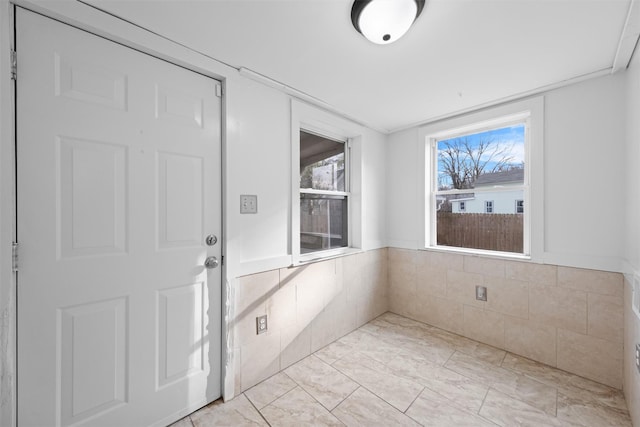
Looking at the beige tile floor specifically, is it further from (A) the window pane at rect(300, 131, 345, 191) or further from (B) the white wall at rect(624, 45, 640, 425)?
(A) the window pane at rect(300, 131, 345, 191)

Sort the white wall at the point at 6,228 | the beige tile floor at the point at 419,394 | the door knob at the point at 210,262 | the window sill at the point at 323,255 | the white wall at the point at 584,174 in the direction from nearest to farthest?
the white wall at the point at 6,228
the beige tile floor at the point at 419,394
the door knob at the point at 210,262
the white wall at the point at 584,174
the window sill at the point at 323,255

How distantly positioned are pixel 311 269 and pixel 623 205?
2.35m

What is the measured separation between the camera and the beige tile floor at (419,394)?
5.24 ft

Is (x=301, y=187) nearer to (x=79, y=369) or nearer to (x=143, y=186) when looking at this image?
(x=143, y=186)

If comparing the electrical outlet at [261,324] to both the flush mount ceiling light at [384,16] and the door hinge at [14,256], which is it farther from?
the flush mount ceiling light at [384,16]

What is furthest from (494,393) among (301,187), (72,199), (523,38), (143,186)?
(72,199)

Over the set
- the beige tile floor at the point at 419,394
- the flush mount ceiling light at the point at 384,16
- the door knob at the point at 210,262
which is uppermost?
the flush mount ceiling light at the point at 384,16

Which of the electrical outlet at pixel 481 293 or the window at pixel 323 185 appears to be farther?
the electrical outlet at pixel 481 293

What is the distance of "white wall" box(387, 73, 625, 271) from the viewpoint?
6.11 ft

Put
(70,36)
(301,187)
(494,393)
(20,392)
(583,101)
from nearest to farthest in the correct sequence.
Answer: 1. (20,392)
2. (70,36)
3. (494,393)
4. (583,101)
5. (301,187)

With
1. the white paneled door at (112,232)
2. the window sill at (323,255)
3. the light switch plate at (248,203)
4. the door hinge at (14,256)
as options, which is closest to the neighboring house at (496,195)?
the window sill at (323,255)

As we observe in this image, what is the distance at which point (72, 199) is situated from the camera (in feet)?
4.15

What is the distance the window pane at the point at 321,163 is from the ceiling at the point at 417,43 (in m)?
0.51

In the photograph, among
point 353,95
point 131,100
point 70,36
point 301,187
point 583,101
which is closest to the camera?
point 70,36
